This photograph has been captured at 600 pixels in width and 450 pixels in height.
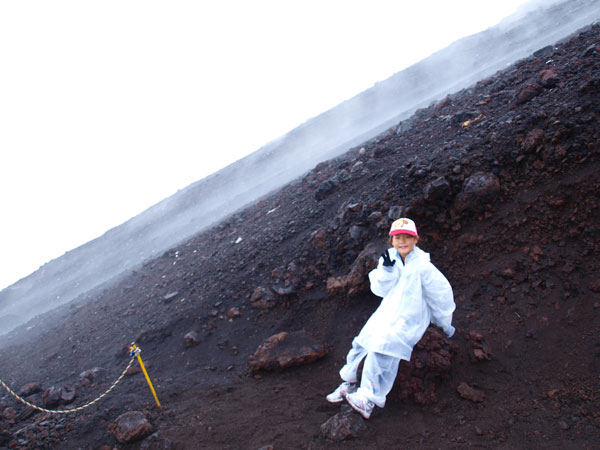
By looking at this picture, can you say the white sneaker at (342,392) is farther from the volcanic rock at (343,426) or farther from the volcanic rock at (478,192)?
the volcanic rock at (478,192)

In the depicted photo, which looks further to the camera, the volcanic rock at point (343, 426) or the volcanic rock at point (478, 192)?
the volcanic rock at point (478, 192)

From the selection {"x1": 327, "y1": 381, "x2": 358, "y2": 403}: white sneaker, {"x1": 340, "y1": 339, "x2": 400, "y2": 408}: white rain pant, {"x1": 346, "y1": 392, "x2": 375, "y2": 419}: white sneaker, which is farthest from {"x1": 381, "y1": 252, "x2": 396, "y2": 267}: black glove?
{"x1": 327, "y1": 381, "x2": 358, "y2": 403}: white sneaker

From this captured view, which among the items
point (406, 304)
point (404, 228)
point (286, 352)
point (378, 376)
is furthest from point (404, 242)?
point (286, 352)

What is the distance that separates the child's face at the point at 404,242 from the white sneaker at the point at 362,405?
1.31 m

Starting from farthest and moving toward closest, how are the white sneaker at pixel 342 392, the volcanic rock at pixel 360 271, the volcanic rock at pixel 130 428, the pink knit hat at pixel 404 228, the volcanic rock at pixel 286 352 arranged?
the volcanic rock at pixel 360 271 < the volcanic rock at pixel 286 352 < the volcanic rock at pixel 130 428 < the white sneaker at pixel 342 392 < the pink knit hat at pixel 404 228

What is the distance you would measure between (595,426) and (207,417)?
3376 mm

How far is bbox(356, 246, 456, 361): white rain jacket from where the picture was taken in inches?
112

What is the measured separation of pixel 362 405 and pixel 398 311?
2.89 ft

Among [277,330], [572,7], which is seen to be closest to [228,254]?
[277,330]

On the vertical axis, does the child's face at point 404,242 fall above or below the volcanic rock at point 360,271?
above

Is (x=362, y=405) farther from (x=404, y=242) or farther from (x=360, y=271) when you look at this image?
(x=360, y=271)

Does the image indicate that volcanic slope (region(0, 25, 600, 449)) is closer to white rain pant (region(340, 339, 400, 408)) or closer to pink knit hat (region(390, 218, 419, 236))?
white rain pant (region(340, 339, 400, 408))

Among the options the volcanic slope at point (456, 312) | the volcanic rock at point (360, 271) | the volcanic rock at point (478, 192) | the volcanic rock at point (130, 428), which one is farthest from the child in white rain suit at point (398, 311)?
the volcanic rock at point (130, 428)

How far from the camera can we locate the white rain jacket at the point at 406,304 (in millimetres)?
2855
